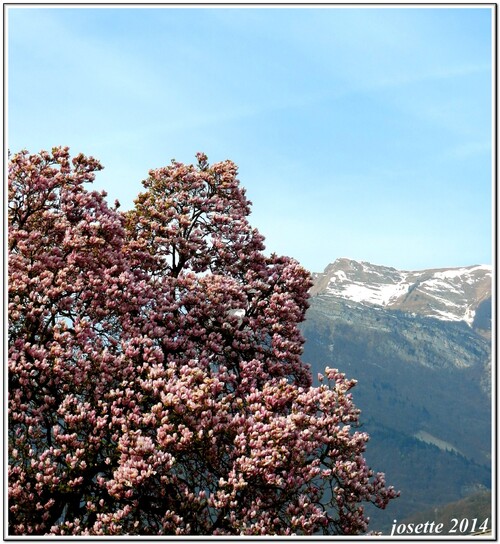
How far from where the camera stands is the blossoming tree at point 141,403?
13.6m

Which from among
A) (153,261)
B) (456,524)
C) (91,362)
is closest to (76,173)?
(153,261)

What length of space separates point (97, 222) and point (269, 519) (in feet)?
27.2

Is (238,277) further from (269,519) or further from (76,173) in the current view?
(269,519)

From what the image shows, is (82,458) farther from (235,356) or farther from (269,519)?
(235,356)

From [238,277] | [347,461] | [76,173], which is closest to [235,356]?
[238,277]

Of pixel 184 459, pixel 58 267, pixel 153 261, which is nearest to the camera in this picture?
pixel 184 459

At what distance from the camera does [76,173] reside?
57.6ft

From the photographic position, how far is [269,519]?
14.1m

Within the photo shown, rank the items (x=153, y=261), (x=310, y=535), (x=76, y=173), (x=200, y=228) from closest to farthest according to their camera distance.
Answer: (x=310, y=535)
(x=76, y=173)
(x=153, y=261)
(x=200, y=228)

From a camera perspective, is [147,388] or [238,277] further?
[238,277]

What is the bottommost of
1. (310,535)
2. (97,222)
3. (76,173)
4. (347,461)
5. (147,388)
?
(310,535)

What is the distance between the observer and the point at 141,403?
14.9 m

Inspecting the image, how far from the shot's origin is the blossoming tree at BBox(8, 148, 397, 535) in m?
13.6

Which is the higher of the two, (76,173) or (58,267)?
(76,173)
